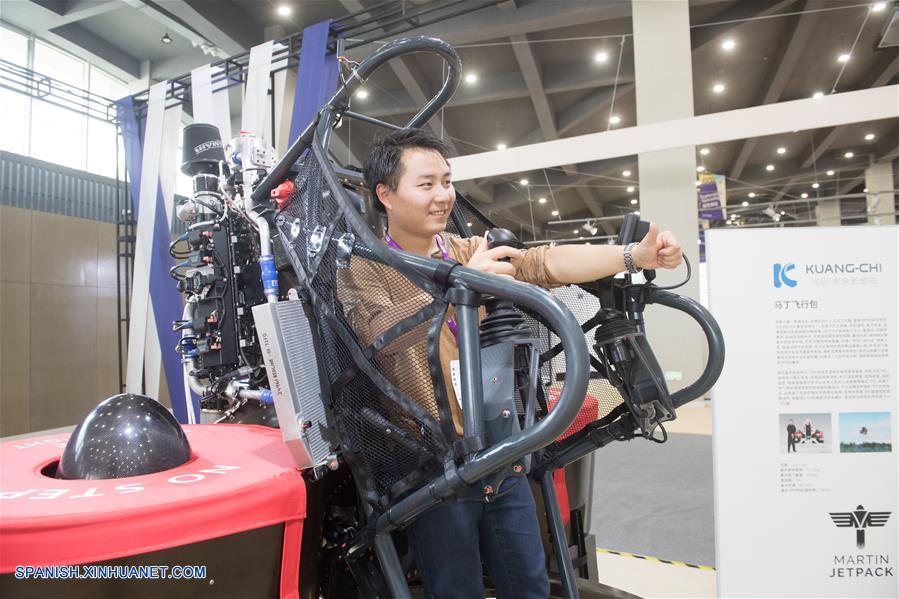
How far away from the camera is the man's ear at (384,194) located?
144 centimetres

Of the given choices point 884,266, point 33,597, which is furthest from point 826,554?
point 33,597

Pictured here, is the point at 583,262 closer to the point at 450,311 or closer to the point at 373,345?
the point at 450,311

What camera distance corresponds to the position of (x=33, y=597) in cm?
92

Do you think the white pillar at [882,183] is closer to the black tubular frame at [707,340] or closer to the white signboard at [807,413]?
the white signboard at [807,413]

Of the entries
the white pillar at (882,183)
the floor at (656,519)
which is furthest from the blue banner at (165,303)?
the white pillar at (882,183)

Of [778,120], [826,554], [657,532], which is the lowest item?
[657,532]

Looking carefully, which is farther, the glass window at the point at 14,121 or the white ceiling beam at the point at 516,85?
the white ceiling beam at the point at 516,85

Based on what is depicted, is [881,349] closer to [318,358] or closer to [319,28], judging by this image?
[318,358]

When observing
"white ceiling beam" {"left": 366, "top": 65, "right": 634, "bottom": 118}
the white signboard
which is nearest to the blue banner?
"white ceiling beam" {"left": 366, "top": 65, "right": 634, "bottom": 118}

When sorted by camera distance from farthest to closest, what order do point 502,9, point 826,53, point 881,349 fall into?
point 826,53 < point 502,9 < point 881,349

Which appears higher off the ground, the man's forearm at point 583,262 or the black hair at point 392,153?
the black hair at point 392,153

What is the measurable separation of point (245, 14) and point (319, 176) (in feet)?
28.8

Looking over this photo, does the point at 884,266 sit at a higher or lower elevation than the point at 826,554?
higher

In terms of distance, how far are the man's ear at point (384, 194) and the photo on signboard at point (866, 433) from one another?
1981 mm
